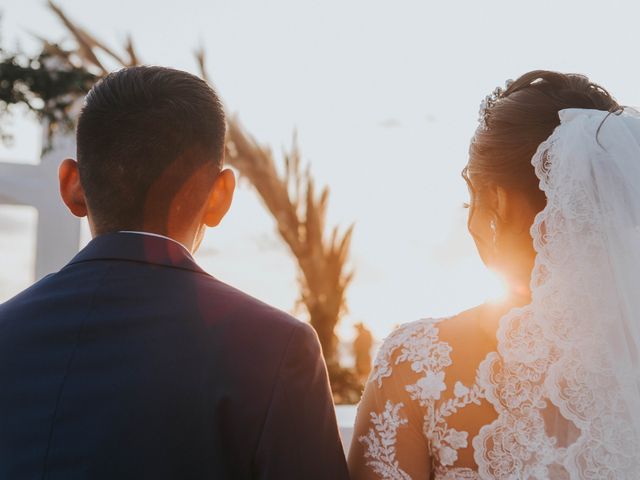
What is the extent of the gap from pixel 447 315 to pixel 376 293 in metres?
3.35

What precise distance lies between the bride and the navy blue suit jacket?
16.4 inches

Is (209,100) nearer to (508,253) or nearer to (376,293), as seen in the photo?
(508,253)

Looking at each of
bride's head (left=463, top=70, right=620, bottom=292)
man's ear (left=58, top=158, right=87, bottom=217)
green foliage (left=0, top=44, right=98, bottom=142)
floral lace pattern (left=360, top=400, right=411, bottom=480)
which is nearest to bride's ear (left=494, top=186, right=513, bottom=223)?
bride's head (left=463, top=70, right=620, bottom=292)

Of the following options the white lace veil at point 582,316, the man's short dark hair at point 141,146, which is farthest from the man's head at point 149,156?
the white lace veil at point 582,316

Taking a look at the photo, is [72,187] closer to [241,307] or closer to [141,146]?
[141,146]

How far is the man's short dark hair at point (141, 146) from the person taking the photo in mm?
1407

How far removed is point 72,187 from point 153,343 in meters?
0.42

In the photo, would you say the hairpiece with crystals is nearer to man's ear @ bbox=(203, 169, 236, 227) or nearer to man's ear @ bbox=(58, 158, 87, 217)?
man's ear @ bbox=(203, 169, 236, 227)

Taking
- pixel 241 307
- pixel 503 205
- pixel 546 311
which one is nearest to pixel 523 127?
pixel 503 205

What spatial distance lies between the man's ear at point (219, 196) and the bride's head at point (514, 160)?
57cm

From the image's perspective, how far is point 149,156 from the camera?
141 centimetres

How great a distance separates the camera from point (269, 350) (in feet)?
4.26

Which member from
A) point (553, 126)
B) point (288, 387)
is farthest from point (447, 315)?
point (288, 387)

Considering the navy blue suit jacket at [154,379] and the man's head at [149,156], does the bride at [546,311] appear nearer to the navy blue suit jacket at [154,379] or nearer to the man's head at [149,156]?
the navy blue suit jacket at [154,379]
